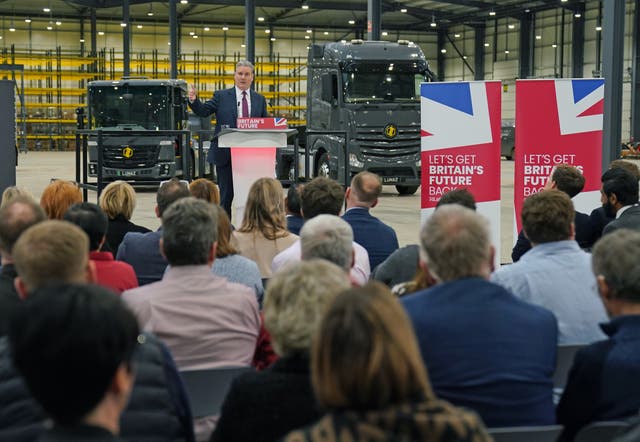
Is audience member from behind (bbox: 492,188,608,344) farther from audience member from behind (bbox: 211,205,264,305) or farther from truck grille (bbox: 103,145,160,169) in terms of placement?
truck grille (bbox: 103,145,160,169)

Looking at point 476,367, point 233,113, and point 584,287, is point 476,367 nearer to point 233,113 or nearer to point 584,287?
point 584,287

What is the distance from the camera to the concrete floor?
538 inches

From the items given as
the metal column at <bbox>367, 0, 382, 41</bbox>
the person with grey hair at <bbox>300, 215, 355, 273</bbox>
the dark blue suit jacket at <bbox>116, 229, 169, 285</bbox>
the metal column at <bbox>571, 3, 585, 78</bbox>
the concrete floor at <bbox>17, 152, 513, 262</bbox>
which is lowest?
the concrete floor at <bbox>17, 152, 513, 262</bbox>

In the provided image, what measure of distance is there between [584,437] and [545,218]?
5.95 ft

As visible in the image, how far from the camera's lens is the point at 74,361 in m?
1.75

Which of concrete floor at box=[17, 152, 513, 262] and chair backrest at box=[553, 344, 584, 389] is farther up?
chair backrest at box=[553, 344, 584, 389]

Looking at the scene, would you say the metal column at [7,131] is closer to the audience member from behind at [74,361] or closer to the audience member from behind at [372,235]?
→ the audience member from behind at [372,235]

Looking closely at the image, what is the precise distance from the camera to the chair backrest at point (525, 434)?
8.95ft

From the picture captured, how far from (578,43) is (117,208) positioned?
38694 mm

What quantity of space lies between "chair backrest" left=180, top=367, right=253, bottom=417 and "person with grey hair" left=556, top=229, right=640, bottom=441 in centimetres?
111

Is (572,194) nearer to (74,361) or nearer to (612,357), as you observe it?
(612,357)

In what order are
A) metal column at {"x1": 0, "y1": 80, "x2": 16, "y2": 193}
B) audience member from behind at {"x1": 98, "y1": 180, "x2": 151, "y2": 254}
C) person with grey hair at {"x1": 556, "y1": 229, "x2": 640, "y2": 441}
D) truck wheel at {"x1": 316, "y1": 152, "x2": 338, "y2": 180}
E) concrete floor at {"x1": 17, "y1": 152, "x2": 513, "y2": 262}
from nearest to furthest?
person with grey hair at {"x1": 556, "y1": 229, "x2": 640, "y2": 441} → audience member from behind at {"x1": 98, "y1": 180, "x2": 151, "y2": 254} → metal column at {"x1": 0, "y1": 80, "x2": 16, "y2": 193} → concrete floor at {"x1": 17, "y1": 152, "x2": 513, "y2": 262} → truck wheel at {"x1": 316, "y1": 152, "x2": 338, "y2": 180}

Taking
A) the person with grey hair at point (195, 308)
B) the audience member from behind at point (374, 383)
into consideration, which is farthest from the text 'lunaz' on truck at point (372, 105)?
the audience member from behind at point (374, 383)

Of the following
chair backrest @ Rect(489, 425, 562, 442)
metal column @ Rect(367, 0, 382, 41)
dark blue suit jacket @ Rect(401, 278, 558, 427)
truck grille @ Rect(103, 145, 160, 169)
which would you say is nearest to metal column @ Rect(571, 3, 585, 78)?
metal column @ Rect(367, 0, 382, 41)
